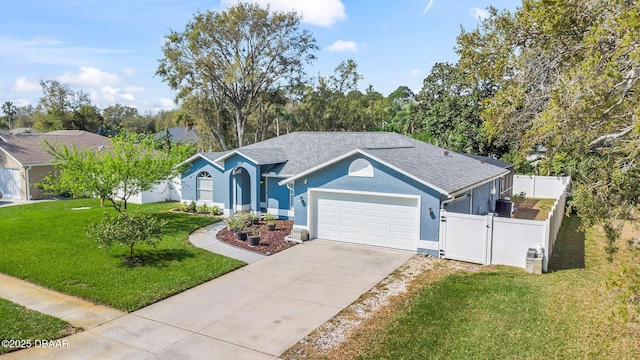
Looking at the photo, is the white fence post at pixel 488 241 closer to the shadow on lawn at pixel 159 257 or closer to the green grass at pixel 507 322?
the green grass at pixel 507 322

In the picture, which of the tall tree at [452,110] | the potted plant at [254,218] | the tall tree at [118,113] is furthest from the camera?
the tall tree at [118,113]

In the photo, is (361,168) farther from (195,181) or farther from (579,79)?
(195,181)

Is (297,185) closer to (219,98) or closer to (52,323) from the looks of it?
(52,323)

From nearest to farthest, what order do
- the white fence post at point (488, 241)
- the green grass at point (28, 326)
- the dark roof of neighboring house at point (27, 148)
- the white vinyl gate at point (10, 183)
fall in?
the green grass at point (28, 326)
the white fence post at point (488, 241)
the dark roof of neighboring house at point (27, 148)
the white vinyl gate at point (10, 183)

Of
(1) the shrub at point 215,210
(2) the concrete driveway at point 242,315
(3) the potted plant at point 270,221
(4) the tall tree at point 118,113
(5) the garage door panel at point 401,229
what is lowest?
(2) the concrete driveway at point 242,315

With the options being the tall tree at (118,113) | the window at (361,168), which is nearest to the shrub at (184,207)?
the window at (361,168)

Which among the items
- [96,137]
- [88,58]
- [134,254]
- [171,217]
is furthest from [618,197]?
[96,137]

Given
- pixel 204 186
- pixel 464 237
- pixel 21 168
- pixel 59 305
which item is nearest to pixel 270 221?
pixel 204 186
